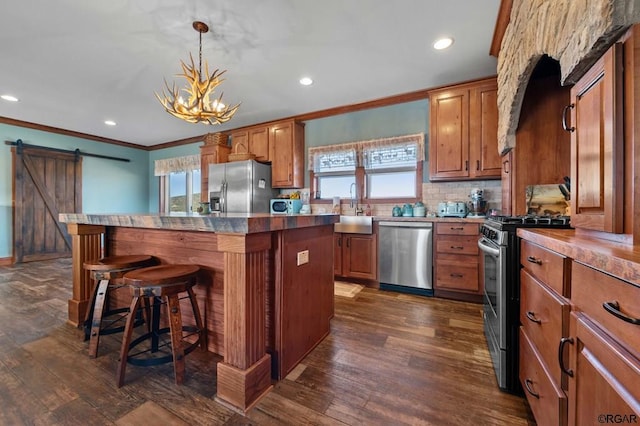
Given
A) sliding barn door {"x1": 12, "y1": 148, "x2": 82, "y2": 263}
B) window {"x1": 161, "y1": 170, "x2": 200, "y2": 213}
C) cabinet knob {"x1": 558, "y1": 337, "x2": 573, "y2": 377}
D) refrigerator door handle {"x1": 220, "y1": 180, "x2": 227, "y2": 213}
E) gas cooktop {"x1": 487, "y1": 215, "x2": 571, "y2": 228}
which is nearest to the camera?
cabinet knob {"x1": 558, "y1": 337, "x2": 573, "y2": 377}

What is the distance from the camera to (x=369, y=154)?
154 inches

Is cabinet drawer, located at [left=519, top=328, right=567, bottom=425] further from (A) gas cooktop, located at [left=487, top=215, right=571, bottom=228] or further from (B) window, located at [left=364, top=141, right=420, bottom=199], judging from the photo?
(B) window, located at [left=364, top=141, right=420, bottom=199]

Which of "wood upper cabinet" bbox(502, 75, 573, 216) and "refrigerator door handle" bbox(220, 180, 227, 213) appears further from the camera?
"refrigerator door handle" bbox(220, 180, 227, 213)

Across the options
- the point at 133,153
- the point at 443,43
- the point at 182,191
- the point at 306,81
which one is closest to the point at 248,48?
the point at 306,81

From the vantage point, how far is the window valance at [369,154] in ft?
11.9

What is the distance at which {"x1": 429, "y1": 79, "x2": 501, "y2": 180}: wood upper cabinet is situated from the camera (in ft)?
9.66

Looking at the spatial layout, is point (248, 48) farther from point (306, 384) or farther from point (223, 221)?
point (306, 384)

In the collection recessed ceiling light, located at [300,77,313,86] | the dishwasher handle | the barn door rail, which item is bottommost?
the dishwasher handle

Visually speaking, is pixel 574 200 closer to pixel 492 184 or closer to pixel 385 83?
pixel 492 184

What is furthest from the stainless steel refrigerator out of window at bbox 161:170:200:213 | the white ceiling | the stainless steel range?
the stainless steel range

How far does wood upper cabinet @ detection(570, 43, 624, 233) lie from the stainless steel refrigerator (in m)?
3.86

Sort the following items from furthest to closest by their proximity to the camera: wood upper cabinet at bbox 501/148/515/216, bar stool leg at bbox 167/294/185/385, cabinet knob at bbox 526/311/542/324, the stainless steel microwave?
the stainless steel microwave, wood upper cabinet at bbox 501/148/515/216, bar stool leg at bbox 167/294/185/385, cabinet knob at bbox 526/311/542/324

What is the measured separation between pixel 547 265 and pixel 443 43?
2327 millimetres

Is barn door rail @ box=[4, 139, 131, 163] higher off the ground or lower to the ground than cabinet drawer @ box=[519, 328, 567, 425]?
higher
